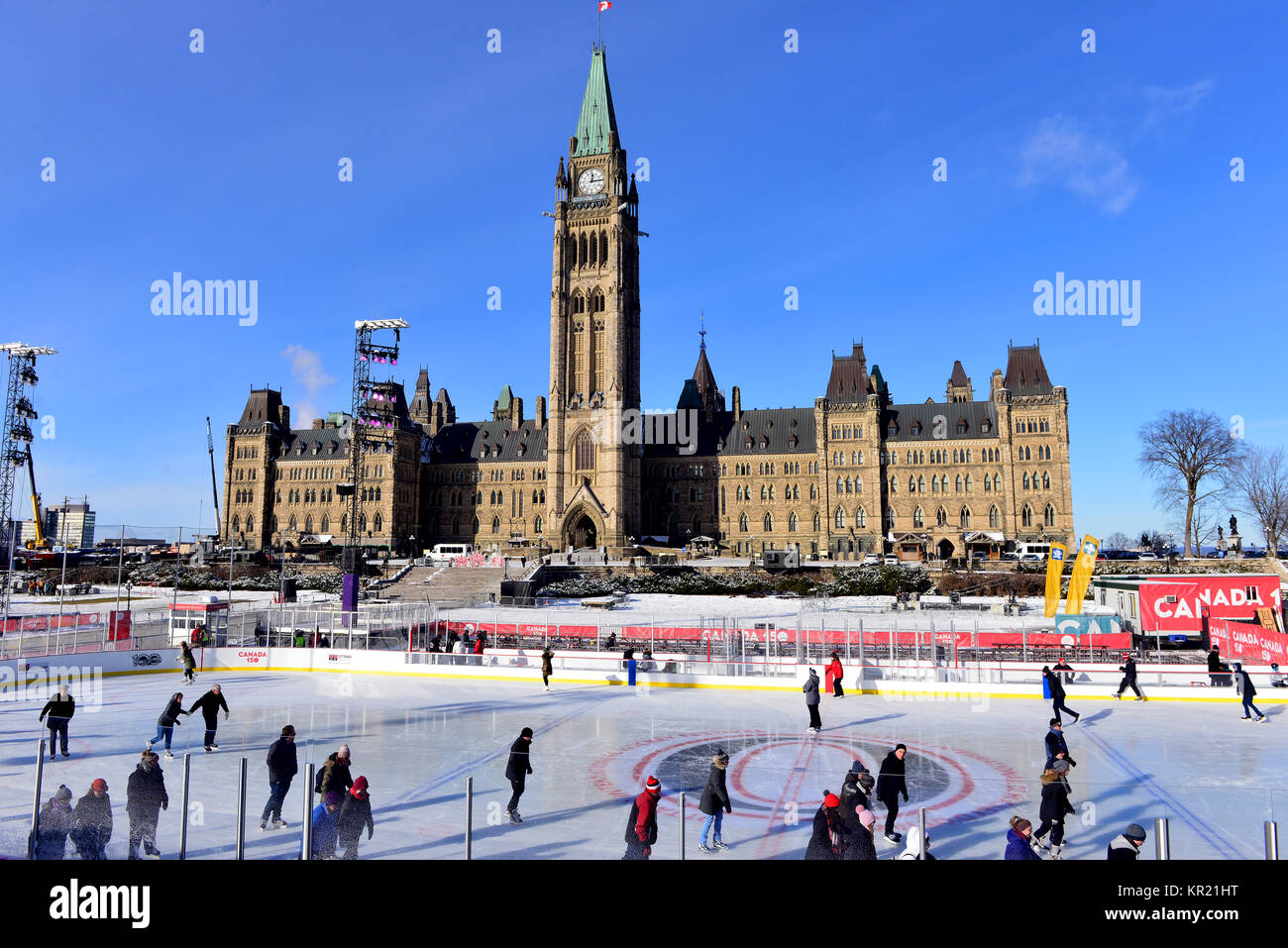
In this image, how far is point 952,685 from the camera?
26.0 m

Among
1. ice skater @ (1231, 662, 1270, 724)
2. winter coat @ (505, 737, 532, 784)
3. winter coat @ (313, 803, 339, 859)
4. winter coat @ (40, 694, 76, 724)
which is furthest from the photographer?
ice skater @ (1231, 662, 1270, 724)

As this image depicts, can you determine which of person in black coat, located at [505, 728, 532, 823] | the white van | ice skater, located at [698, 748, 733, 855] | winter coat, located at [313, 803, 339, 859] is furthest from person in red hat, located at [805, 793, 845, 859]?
the white van

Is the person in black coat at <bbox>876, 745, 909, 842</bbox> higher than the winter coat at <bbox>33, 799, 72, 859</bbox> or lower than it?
lower

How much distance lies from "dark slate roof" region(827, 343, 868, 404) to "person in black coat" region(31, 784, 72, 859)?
287 ft

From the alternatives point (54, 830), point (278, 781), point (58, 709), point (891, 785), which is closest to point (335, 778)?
point (278, 781)

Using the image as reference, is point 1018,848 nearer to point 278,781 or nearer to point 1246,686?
point 278,781

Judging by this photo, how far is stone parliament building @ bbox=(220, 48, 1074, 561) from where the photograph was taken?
3273 inches

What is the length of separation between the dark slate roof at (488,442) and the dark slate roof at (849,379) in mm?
36509

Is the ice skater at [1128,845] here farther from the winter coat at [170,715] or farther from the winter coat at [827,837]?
the winter coat at [170,715]

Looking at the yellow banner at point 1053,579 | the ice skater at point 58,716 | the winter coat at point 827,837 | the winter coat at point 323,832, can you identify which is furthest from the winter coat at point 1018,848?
the yellow banner at point 1053,579

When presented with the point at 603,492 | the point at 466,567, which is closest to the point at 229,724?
the point at 466,567

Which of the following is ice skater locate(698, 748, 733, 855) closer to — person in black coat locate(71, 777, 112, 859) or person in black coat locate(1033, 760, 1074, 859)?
person in black coat locate(1033, 760, 1074, 859)

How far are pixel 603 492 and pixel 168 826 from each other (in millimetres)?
79560
